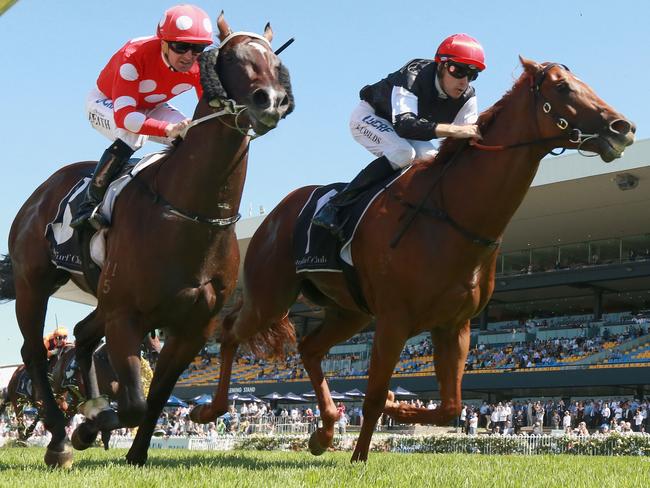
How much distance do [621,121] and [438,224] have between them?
4.55 feet

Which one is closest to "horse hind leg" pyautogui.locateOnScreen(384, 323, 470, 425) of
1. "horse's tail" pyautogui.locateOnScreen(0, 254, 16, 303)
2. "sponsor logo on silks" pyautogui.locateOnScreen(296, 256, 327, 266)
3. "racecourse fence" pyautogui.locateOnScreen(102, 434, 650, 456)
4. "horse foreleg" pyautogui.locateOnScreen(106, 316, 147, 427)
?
"sponsor logo on silks" pyautogui.locateOnScreen(296, 256, 327, 266)

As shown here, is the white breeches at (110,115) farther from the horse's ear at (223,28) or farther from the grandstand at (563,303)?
the grandstand at (563,303)

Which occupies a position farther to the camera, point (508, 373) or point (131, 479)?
point (508, 373)

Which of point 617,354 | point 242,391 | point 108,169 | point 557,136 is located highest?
point 557,136

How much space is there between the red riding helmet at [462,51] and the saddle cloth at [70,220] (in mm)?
2243

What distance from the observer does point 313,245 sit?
23.9ft

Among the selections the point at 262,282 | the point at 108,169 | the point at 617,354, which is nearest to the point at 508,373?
the point at 617,354

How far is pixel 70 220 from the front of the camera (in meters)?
6.35

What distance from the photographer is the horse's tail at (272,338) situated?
324 inches

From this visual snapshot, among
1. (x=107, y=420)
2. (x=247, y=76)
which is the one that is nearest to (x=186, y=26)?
(x=247, y=76)

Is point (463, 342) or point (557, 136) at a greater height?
point (557, 136)

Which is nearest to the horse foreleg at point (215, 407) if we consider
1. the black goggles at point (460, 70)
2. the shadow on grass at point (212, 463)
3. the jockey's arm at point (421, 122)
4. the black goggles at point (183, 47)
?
the shadow on grass at point (212, 463)

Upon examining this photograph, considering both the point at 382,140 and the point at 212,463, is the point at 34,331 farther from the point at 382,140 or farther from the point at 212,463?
the point at 382,140

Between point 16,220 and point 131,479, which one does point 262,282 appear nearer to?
point 16,220
